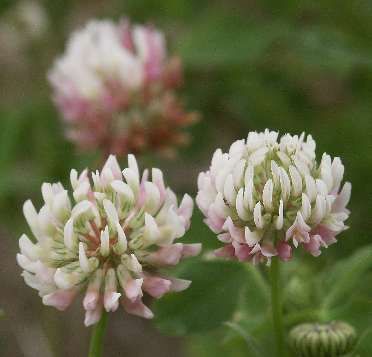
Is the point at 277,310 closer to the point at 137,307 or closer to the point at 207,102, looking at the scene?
the point at 137,307

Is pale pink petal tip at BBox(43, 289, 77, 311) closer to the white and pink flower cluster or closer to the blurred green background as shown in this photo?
the blurred green background

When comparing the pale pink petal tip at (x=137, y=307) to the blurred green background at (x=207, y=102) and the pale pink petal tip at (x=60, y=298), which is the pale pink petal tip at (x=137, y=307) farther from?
the blurred green background at (x=207, y=102)

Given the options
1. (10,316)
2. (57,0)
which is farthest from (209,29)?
(10,316)

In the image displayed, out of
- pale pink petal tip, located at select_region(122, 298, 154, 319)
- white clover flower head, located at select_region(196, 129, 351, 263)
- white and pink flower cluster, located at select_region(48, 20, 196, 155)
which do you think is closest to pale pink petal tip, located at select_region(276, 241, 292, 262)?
white clover flower head, located at select_region(196, 129, 351, 263)

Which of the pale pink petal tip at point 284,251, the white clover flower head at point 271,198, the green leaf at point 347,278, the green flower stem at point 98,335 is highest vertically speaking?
the green leaf at point 347,278

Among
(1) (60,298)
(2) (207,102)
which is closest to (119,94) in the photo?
(2) (207,102)

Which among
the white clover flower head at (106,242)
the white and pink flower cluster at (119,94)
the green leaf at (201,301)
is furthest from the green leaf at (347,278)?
the white and pink flower cluster at (119,94)

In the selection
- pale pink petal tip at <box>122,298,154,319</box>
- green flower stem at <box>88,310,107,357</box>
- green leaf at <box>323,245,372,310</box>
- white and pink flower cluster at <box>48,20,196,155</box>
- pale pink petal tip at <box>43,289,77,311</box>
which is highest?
white and pink flower cluster at <box>48,20,196,155</box>
